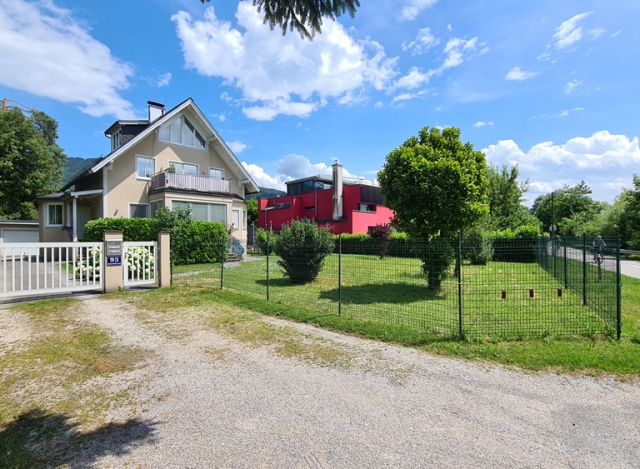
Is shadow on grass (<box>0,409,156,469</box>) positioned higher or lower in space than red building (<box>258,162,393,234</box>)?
lower

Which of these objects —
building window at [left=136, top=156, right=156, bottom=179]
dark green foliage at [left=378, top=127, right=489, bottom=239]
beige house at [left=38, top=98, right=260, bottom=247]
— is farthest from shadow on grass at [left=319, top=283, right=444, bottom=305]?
building window at [left=136, top=156, right=156, bottom=179]

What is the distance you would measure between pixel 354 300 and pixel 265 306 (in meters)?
2.31

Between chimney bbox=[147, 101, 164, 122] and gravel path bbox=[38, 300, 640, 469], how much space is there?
23.8 meters

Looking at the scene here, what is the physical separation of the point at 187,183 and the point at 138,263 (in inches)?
453

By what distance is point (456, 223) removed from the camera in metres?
9.33

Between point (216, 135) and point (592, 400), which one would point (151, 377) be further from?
point (216, 135)

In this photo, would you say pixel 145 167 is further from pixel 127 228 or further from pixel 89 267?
pixel 89 267

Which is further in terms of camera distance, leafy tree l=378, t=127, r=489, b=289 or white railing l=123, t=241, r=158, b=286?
white railing l=123, t=241, r=158, b=286

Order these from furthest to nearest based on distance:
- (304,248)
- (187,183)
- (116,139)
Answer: (116,139), (187,183), (304,248)

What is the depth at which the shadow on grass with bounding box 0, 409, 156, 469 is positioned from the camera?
2.58 metres

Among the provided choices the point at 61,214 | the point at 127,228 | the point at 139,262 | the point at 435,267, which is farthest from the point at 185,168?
the point at 435,267

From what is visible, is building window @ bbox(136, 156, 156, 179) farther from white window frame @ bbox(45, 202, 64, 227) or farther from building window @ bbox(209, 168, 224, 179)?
white window frame @ bbox(45, 202, 64, 227)

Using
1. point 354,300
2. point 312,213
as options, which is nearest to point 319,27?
point 354,300

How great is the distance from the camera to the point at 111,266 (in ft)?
30.6
